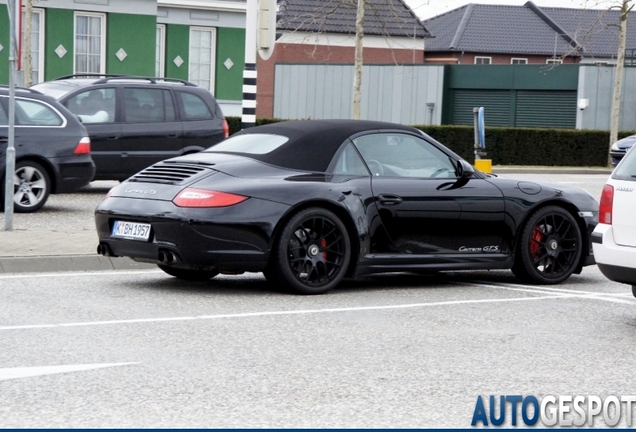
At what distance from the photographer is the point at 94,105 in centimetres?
1819

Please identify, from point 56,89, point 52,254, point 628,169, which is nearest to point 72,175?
point 56,89

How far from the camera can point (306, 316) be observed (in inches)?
332

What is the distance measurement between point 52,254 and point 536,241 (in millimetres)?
4308

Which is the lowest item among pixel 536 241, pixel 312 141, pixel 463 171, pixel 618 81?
pixel 536 241

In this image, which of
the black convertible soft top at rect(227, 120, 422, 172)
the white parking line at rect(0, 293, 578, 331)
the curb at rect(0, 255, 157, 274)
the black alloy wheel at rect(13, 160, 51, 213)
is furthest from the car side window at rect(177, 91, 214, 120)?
the white parking line at rect(0, 293, 578, 331)

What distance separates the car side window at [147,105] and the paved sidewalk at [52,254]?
6053mm

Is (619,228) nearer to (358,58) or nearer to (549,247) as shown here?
(549,247)

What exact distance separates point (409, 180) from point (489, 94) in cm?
3347

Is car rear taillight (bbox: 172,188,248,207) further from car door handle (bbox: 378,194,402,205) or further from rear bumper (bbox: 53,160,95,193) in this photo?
rear bumper (bbox: 53,160,95,193)

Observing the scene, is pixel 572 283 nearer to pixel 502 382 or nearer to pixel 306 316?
pixel 306 316

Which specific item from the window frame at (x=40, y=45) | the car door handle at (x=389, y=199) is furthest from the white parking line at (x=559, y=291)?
the window frame at (x=40, y=45)

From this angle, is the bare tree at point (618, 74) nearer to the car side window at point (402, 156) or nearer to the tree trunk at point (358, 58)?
the tree trunk at point (358, 58)

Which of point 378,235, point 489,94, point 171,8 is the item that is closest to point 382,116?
point 489,94

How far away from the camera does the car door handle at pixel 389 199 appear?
31.9 ft
